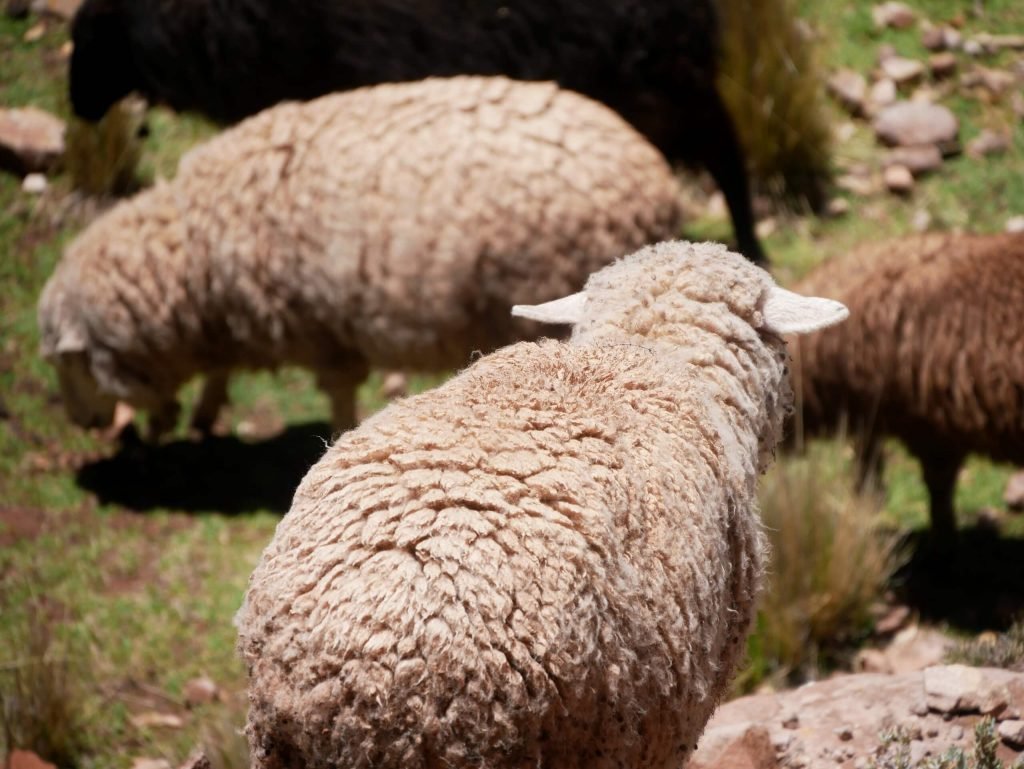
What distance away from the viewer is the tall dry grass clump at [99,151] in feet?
25.6

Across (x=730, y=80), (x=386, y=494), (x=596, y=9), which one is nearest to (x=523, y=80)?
(x=596, y=9)

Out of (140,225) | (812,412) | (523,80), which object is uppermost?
(523,80)

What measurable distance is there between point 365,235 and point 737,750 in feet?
9.25

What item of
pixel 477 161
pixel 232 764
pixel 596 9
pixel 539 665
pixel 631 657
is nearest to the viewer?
pixel 539 665

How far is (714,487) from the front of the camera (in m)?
2.90

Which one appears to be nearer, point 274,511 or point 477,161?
point 477,161

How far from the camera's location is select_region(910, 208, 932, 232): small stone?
7707 millimetres

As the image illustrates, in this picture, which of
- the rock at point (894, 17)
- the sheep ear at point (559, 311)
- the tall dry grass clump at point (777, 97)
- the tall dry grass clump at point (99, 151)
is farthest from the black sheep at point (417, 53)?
the sheep ear at point (559, 311)

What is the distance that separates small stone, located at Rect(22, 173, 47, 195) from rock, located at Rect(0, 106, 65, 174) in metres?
0.11

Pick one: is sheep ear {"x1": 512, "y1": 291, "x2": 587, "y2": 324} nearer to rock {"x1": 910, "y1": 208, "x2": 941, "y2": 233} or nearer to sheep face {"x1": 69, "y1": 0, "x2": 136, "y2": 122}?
rock {"x1": 910, "y1": 208, "x2": 941, "y2": 233}

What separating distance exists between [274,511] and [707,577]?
3.74 meters

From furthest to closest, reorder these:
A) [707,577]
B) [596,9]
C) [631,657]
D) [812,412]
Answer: [596,9] → [812,412] → [707,577] → [631,657]

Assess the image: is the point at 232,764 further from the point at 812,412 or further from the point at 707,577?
the point at 812,412

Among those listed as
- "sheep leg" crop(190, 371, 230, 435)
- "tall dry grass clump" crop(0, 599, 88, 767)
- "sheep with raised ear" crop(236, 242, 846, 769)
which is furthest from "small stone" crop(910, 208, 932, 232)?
"tall dry grass clump" crop(0, 599, 88, 767)
